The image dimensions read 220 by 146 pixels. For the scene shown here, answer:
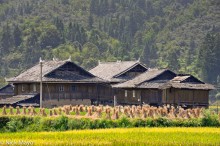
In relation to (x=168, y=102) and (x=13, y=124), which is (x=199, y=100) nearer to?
(x=168, y=102)

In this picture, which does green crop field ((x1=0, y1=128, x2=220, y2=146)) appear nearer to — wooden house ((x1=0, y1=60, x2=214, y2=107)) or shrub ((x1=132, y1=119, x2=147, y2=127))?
shrub ((x1=132, y1=119, x2=147, y2=127))

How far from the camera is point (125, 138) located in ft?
125

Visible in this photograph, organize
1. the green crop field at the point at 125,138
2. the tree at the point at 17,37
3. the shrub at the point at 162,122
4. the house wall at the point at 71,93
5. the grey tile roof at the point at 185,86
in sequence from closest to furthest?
the green crop field at the point at 125,138 < the shrub at the point at 162,122 < the grey tile roof at the point at 185,86 < the house wall at the point at 71,93 < the tree at the point at 17,37

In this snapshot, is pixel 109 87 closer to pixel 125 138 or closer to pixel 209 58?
pixel 125 138

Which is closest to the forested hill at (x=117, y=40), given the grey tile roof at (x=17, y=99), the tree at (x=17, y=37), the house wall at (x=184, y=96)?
the tree at (x=17, y=37)

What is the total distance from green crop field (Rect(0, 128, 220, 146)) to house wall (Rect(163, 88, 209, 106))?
82.3ft

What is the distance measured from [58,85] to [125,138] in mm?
38181

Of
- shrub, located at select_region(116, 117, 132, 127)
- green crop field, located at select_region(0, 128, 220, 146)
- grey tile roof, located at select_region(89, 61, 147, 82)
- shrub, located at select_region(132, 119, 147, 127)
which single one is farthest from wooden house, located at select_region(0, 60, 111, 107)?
green crop field, located at select_region(0, 128, 220, 146)

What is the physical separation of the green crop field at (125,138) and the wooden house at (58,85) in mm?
30973

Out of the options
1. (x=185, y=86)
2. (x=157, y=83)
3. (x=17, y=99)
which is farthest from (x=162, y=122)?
(x=17, y=99)

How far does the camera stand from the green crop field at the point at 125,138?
3481 cm

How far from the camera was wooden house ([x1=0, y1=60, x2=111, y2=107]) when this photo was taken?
7412cm

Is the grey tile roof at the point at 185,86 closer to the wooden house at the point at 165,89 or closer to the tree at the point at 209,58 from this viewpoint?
the wooden house at the point at 165,89

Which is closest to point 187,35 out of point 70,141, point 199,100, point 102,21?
point 102,21
